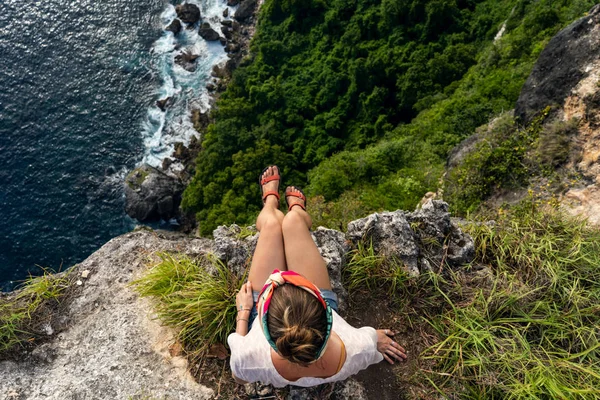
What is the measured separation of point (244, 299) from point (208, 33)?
29.3 m

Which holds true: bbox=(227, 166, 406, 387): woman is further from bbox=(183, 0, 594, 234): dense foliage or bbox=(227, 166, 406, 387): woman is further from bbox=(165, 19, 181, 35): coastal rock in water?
bbox=(165, 19, 181, 35): coastal rock in water

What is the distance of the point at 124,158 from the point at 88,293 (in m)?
22.9

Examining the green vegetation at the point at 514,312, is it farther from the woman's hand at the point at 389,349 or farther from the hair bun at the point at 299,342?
the hair bun at the point at 299,342

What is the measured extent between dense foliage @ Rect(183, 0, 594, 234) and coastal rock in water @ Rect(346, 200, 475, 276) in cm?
687

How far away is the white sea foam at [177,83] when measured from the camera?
85.1ft

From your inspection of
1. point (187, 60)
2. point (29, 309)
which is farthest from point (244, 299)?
point (187, 60)

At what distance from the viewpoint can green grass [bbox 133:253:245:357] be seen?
14.1 ft

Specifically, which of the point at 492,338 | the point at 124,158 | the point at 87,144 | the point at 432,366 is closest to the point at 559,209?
the point at 492,338

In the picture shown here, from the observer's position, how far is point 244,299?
13.3 ft

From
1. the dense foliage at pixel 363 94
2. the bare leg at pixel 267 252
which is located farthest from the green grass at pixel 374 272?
the dense foliage at pixel 363 94

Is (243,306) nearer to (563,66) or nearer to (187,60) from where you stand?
(563,66)

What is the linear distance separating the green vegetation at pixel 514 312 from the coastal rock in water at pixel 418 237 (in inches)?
6.5

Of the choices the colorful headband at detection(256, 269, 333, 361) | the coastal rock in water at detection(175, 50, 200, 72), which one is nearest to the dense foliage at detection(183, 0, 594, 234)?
the coastal rock in water at detection(175, 50, 200, 72)

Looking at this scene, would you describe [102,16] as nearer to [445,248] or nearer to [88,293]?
[88,293]
